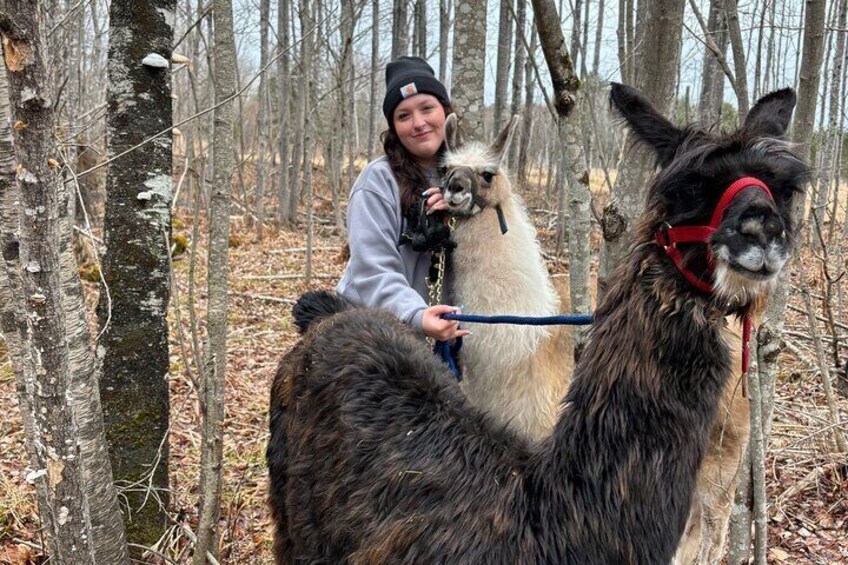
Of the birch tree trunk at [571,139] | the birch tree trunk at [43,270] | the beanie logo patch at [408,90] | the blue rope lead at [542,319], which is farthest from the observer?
the beanie logo patch at [408,90]

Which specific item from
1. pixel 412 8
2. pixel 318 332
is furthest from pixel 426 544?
pixel 412 8

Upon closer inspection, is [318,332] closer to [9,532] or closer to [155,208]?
[155,208]

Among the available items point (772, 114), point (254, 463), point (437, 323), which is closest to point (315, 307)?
point (437, 323)

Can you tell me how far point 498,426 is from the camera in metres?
2.11

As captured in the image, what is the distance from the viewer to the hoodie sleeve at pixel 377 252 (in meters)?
2.87

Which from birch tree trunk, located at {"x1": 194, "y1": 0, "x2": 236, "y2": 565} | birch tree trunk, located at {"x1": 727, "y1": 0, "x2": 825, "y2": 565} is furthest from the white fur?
birch tree trunk, located at {"x1": 194, "y1": 0, "x2": 236, "y2": 565}

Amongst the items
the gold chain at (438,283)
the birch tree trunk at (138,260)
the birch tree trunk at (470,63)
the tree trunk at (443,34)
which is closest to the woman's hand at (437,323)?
the gold chain at (438,283)

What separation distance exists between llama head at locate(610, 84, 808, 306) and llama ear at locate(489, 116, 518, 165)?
6.15 feet

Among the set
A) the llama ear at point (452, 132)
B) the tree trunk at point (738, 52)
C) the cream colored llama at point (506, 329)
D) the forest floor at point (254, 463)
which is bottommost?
the forest floor at point (254, 463)

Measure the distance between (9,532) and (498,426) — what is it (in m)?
3.01

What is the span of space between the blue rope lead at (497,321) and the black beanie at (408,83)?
3.75ft

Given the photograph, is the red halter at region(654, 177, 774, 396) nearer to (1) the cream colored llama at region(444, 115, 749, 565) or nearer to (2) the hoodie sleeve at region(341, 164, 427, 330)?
(2) the hoodie sleeve at region(341, 164, 427, 330)

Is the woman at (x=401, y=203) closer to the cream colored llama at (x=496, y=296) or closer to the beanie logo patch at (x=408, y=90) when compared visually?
the beanie logo patch at (x=408, y=90)

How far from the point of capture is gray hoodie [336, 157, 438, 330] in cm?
286
